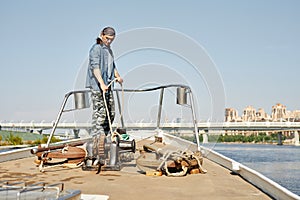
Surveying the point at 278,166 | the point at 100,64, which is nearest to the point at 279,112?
the point at 278,166

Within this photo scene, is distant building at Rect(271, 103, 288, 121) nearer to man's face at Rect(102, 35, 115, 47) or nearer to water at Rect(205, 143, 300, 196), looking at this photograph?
water at Rect(205, 143, 300, 196)

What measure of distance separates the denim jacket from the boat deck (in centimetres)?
134

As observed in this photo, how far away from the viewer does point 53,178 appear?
203 inches

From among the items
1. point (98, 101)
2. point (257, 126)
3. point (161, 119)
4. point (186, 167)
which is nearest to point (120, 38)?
point (98, 101)

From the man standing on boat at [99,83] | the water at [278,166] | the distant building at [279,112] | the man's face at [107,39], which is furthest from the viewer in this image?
the distant building at [279,112]

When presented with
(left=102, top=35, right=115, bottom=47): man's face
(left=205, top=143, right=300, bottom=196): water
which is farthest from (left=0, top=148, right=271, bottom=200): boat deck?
(left=205, top=143, right=300, bottom=196): water

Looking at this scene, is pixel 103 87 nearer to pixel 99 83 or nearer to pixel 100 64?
pixel 99 83

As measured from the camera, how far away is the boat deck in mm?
4000

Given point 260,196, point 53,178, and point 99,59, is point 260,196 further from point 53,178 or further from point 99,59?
point 99,59

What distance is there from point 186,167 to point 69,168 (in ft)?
6.23

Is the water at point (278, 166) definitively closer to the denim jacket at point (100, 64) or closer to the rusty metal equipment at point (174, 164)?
the rusty metal equipment at point (174, 164)

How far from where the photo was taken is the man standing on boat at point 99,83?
5879mm

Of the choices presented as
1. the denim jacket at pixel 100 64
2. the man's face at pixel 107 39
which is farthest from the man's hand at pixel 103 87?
the man's face at pixel 107 39

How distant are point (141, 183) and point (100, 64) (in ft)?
6.91
